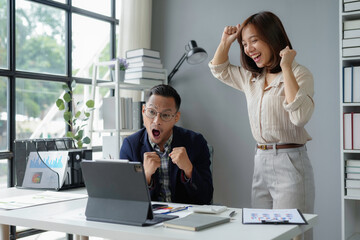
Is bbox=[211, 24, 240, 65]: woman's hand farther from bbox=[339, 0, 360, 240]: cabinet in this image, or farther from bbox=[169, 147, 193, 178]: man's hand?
bbox=[339, 0, 360, 240]: cabinet

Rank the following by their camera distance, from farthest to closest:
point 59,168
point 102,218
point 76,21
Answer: point 76,21, point 59,168, point 102,218

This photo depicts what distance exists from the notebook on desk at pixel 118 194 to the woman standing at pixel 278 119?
0.70 meters

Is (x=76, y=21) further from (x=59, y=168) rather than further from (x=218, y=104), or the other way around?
(x=59, y=168)

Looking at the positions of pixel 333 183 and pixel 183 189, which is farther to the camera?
pixel 333 183

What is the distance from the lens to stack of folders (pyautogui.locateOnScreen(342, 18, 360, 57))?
9.27 feet

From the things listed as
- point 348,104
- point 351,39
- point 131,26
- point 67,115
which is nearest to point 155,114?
point 67,115

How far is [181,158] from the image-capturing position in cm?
183

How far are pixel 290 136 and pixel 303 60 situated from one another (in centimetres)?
148

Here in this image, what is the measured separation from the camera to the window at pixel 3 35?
9.80 ft

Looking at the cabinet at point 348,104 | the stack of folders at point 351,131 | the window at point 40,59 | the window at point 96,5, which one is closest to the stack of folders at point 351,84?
the cabinet at point 348,104

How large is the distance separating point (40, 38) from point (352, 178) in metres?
2.48

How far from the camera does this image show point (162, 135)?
Result: 2.03m

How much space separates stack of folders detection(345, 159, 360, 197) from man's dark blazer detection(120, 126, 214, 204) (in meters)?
1.23

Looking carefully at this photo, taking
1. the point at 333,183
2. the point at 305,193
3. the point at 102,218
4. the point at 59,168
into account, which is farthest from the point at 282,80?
the point at 333,183
